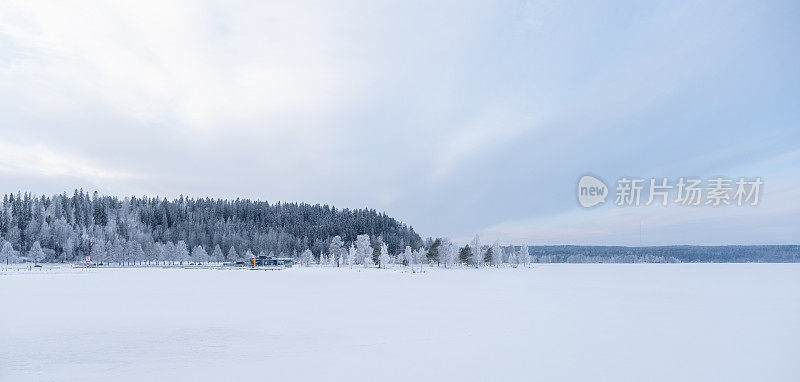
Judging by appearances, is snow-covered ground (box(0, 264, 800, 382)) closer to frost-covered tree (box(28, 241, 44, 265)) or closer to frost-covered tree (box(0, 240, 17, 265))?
frost-covered tree (box(28, 241, 44, 265))

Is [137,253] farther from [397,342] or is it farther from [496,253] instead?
[397,342]

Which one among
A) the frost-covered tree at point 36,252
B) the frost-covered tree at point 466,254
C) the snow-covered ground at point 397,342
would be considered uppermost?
the frost-covered tree at point 36,252

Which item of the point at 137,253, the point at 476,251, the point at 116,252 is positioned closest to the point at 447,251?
the point at 476,251

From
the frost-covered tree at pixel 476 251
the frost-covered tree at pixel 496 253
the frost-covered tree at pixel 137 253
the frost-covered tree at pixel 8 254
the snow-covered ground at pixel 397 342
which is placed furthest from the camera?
the frost-covered tree at pixel 496 253

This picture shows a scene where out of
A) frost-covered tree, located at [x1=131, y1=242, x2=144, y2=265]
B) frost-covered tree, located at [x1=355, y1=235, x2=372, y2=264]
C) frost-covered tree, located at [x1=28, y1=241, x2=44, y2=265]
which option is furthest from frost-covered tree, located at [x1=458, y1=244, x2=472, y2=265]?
frost-covered tree, located at [x1=28, y1=241, x2=44, y2=265]

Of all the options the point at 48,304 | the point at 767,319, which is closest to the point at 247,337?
the point at 48,304

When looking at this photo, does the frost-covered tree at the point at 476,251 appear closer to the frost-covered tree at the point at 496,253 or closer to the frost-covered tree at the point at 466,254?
the frost-covered tree at the point at 466,254

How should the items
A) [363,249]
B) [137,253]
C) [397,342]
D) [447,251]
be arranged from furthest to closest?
[137,253], [447,251], [363,249], [397,342]

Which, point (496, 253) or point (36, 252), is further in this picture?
point (496, 253)

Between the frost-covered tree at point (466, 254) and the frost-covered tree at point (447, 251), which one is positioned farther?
the frost-covered tree at point (466, 254)

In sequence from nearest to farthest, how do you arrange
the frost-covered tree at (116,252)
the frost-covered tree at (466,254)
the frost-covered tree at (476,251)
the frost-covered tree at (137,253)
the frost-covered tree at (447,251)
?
the frost-covered tree at (476,251), the frost-covered tree at (447,251), the frost-covered tree at (466,254), the frost-covered tree at (116,252), the frost-covered tree at (137,253)

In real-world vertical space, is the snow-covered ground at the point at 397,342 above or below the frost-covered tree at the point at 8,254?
below

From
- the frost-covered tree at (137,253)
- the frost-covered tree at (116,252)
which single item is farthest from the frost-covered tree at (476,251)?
the frost-covered tree at (116,252)

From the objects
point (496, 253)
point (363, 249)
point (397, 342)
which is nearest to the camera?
point (397, 342)
